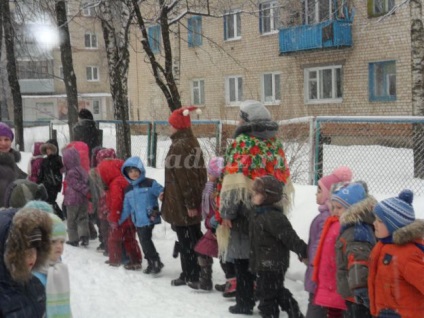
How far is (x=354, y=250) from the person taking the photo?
3.98 m

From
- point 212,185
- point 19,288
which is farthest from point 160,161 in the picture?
point 19,288

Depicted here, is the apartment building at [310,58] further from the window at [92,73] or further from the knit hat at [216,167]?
the window at [92,73]

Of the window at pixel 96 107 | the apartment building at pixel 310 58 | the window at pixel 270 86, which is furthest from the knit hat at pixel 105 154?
the window at pixel 96 107

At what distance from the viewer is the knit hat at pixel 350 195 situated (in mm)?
4242

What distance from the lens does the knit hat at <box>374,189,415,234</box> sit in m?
3.70

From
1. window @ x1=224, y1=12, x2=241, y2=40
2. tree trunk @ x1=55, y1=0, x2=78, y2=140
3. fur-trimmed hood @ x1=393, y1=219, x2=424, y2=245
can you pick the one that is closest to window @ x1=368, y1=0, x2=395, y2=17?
window @ x1=224, y1=12, x2=241, y2=40

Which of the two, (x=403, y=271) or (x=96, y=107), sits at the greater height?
(x=96, y=107)

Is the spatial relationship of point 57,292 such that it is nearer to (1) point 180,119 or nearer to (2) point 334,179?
(2) point 334,179

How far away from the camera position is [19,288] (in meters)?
2.87

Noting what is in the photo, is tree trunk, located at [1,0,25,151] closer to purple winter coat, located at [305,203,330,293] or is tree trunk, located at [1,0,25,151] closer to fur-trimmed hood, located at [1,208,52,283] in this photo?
purple winter coat, located at [305,203,330,293]

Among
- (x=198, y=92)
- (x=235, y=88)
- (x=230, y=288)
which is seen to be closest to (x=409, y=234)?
(x=230, y=288)

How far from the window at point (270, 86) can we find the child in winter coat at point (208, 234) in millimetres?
18266

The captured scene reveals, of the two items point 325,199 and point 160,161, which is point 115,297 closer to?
point 325,199

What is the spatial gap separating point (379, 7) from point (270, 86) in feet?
19.3
